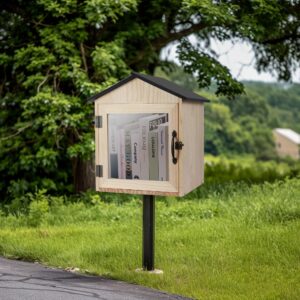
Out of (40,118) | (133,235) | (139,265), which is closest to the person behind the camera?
(139,265)

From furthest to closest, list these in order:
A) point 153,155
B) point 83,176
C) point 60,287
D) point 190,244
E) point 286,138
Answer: point 286,138 → point 83,176 → point 190,244 → point 153,155 → point 60,287

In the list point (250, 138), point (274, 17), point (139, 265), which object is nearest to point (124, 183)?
point (139, 265)

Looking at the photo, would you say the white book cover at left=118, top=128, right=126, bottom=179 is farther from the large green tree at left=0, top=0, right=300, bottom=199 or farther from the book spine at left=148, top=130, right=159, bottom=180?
the large green tree at left=0, top=0, right=300, bottom=199

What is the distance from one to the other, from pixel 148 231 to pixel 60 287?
1.10m

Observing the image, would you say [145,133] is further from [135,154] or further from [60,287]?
[60,287]

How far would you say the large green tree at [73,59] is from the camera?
1129 cm

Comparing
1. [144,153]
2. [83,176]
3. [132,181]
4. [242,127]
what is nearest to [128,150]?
[144,153]

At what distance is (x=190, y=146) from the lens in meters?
6.26

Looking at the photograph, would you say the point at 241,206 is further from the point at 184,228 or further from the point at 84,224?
the point at 84,224

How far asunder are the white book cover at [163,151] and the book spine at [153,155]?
0.10 ft

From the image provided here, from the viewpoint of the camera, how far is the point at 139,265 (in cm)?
661

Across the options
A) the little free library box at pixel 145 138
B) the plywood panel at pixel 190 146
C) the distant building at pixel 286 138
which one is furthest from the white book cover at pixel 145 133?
the distant building at pixel 286 138

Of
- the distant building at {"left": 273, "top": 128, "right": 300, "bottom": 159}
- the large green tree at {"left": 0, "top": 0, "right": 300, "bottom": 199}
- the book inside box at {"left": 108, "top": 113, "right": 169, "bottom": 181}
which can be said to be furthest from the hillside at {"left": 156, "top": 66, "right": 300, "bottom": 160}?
the book inside box at {"left": 108, "top": 113, "right": 169, "bottom": 181}

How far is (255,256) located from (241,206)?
2.84 m
